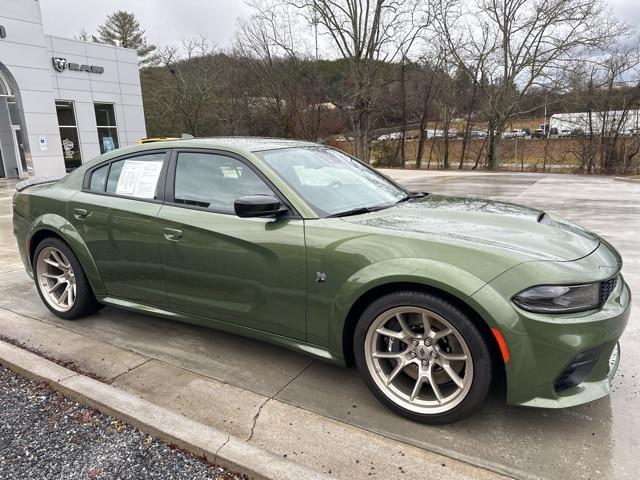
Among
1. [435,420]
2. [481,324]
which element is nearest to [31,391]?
[435,420]

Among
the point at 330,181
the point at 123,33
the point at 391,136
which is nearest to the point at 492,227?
the point at 330,181

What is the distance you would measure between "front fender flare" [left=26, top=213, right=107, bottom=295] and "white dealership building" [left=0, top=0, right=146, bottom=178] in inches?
628

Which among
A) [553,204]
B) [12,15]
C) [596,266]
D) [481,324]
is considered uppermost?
[12,15]

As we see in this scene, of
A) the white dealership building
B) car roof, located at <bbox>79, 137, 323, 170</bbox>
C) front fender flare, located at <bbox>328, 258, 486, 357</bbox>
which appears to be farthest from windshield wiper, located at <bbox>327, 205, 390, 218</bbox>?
the white dealership building

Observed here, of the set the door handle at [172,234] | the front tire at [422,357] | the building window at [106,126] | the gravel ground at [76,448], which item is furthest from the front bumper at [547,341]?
the building window at [106,126]

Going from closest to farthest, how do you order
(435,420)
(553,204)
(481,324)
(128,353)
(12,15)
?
1. (481,324)
2. (435,420)
3. (128,353)
4. (553,204)
5. (12,15)

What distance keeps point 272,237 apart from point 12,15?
783 inches

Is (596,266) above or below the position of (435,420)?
above

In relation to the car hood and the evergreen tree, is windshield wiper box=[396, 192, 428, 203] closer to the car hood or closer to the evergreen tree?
the car hood

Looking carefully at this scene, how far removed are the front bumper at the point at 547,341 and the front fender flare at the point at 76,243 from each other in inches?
117

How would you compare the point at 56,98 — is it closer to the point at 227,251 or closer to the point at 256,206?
the point at 227,251

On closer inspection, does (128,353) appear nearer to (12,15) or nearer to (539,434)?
(539,434)

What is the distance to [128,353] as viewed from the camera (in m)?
3.47

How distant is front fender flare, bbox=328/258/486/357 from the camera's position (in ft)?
7.49
